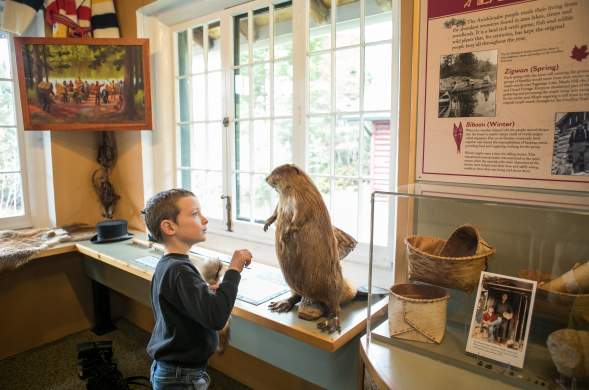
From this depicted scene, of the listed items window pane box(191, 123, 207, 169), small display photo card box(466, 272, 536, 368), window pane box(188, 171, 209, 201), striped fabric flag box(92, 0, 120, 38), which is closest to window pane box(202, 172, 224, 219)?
window pane box(188, 171, 209, 201)

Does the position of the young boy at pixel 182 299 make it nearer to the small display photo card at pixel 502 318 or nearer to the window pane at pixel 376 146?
the small display photo card at pixel 502 318

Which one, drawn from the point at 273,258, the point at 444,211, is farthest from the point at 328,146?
the point at 444,211

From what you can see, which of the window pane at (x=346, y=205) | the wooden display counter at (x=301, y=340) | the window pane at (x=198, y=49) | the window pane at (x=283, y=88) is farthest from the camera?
the window pane at (x=198, y=49)

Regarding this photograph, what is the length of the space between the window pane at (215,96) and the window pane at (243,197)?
0.42m

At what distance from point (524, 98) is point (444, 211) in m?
0.41

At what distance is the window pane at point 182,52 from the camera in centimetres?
271

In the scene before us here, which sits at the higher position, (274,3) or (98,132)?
(274,3)

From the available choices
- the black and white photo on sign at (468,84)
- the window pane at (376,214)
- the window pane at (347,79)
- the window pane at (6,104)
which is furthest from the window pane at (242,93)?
the window pane at (6,104)

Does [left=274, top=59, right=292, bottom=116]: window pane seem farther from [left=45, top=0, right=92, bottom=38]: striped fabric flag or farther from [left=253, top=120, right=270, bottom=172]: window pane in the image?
[left=45, top=0, right=92, bottom=38]: striped fabric flag

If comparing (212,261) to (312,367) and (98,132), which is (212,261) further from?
(98,132)

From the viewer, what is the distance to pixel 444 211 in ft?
4.13

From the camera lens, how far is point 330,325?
4.29ft

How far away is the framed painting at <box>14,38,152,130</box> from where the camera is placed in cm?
256

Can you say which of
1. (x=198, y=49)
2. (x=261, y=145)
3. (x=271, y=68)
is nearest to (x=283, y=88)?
(x=271, y=68)
